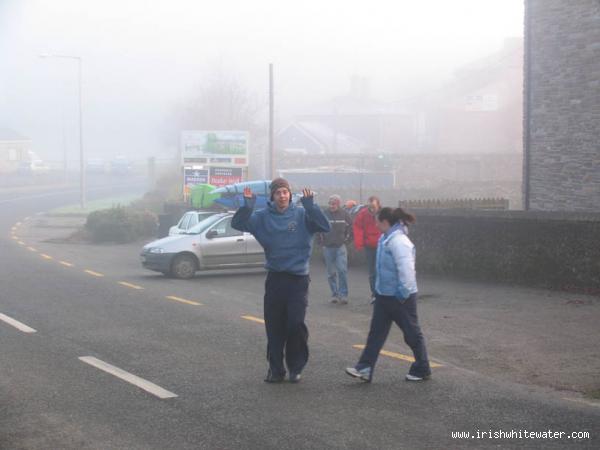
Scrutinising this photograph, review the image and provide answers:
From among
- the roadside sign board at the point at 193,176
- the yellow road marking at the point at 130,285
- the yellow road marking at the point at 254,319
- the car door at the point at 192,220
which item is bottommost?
the yellow road marking at the point at 130,285

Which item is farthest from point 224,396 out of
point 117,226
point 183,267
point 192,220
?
point 117,226

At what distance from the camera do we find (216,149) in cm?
4000

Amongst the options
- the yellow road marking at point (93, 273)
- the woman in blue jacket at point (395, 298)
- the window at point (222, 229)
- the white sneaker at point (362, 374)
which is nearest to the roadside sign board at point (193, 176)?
the yellow road marking at point (93, 273)

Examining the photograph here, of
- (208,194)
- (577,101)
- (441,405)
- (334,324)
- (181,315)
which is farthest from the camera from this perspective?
(208,194)

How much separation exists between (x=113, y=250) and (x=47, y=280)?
439 inches

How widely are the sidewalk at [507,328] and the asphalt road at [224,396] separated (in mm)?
481

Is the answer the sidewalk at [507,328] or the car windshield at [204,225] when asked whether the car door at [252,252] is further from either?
the sidewalk at [507,328]

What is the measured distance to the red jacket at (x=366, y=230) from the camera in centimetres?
1503

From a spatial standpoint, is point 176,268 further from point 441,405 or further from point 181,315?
point 441,405

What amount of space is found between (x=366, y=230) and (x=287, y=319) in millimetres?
6357

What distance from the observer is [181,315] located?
14.0 meters

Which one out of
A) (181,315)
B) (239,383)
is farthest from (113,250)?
(239,383)

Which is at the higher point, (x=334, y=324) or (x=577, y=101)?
(x=577, y=101)

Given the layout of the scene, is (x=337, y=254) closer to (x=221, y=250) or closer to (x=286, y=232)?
(x=221, y=250)
